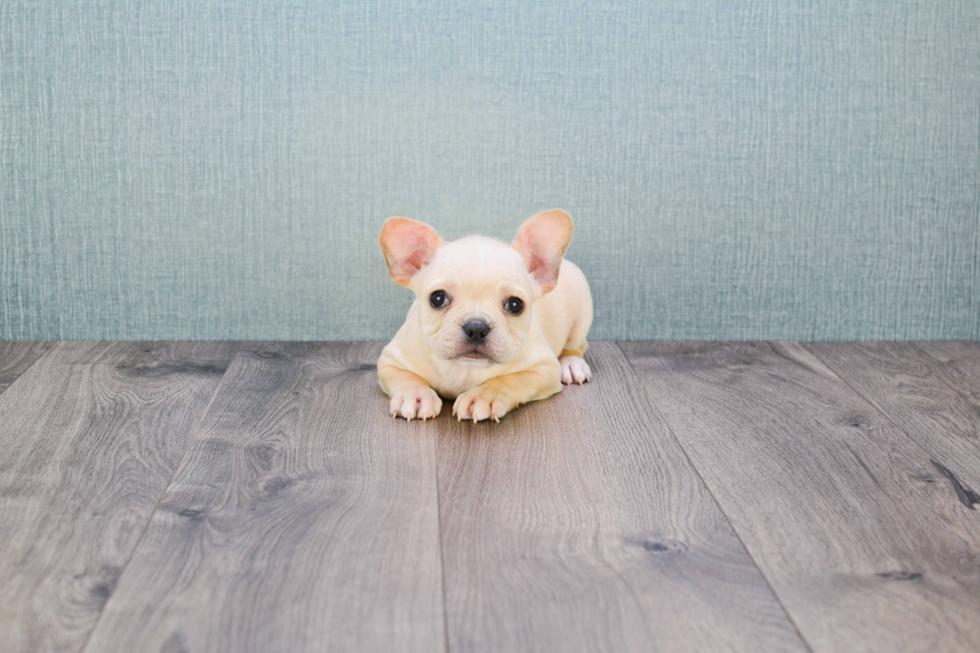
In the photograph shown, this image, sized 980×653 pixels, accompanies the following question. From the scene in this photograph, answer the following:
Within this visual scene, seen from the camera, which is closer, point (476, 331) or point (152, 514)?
point (152, 514)

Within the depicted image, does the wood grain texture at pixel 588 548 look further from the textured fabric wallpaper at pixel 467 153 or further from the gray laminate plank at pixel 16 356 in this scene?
the gray laminate plank at pixel 16 356

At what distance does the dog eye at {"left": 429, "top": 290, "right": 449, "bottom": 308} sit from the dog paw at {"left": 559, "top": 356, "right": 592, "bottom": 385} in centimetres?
41

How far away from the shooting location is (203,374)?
6.48 ft

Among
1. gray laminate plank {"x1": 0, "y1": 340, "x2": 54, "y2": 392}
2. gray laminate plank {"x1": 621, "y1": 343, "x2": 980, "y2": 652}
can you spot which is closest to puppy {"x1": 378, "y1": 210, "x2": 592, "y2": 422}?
gray laminate plank {"x1": 621, "y1": 343, "x2": 980, "y2": 652}

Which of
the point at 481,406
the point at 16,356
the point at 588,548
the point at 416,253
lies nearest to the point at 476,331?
the point at 481,406

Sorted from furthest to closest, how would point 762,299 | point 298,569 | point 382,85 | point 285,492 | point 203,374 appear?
point 762,299
point 382,85
point 203,374
point 285,492
point 298,569

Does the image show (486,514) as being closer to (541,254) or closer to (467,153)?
(541,254)

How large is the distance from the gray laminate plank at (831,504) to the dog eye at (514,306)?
1.19 ft

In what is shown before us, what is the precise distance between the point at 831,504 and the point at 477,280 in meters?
0.73

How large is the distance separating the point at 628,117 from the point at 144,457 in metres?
1.38

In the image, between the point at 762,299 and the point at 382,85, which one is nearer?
the point at 382,85

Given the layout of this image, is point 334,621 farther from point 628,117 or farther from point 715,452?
point 628,117

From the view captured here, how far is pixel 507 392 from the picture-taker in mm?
1740

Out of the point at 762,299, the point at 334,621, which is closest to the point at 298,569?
the point at 334,621
